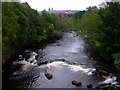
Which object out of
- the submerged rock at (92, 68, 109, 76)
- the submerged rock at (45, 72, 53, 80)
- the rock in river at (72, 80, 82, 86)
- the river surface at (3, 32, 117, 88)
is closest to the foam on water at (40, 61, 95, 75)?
the river surface at (3, 32, 117, 88)

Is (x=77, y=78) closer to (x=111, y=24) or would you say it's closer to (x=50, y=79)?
Result: (x=50, y=79)

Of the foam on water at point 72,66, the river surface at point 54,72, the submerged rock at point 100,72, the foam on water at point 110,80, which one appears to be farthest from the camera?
the foam on water at point 72,66

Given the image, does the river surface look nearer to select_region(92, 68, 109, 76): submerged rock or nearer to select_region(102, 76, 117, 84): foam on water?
select_region(102, 76, 117, 84): foam on water

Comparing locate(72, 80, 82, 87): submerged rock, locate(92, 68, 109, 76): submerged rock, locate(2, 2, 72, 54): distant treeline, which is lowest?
locate(72, 80, 82, 87): submerged rock

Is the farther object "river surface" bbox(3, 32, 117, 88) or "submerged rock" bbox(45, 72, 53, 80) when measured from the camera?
"submerged rock" bbox(45, 72, 53, 80)

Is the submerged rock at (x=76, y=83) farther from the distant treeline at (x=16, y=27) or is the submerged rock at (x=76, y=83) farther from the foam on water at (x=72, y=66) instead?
the distant treeline at (x=16, y=27)

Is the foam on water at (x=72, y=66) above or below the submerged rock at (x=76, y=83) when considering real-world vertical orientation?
above

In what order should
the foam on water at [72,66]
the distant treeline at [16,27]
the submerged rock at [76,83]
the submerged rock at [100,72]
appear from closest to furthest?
the submerged rock at [76,83] → the submerged rock at [100,72] → the distant treeline at [16,27] → the foam on water at [72,66]

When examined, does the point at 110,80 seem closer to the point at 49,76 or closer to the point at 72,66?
the point at 72,66

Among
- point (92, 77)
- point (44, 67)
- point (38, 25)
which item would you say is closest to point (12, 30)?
point (44, 67)

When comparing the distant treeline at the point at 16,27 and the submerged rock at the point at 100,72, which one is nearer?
the submerged rock at the point at 100,72

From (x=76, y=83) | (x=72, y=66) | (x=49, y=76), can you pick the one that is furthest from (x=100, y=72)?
(x=49, y=76)

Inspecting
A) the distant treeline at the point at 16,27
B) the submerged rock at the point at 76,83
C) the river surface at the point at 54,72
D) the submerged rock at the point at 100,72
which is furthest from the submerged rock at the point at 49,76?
the distant treeline at the point at 16,27

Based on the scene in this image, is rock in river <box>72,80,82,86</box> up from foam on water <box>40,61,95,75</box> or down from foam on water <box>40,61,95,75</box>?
down
